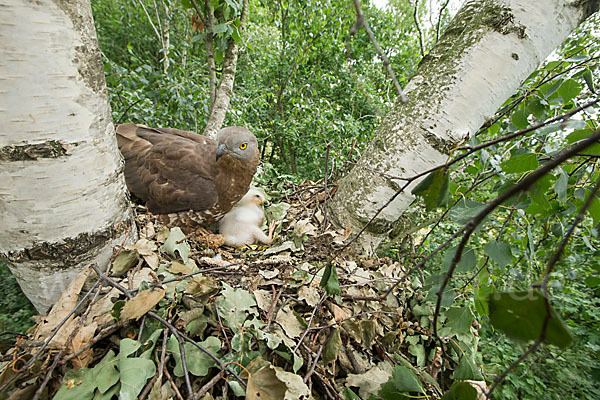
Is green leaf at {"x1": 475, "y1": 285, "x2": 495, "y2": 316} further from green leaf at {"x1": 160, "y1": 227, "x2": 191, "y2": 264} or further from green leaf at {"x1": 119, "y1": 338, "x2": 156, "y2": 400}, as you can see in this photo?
green leaf at {"x1": 160, "y1": 227, "x2": 191, "y2": 264}

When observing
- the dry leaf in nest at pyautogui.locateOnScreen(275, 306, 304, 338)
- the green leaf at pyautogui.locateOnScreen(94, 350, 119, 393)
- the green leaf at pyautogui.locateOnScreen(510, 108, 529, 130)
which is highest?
the green leaf at pyautogui.locateOnScreen(510, 108, 529, 130)

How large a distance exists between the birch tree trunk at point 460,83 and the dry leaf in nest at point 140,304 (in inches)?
38.8

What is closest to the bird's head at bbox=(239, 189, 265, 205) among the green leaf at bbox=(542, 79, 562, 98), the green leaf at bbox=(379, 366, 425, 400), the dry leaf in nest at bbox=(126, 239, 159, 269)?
the dry leaf in nest at bbox=(126, 239, 159, 269)

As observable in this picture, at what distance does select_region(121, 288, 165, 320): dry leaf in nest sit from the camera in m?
0.80

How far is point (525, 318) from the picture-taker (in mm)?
362

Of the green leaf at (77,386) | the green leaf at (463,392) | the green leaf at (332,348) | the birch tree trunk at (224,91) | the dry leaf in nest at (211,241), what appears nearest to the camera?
the green leaf at (463,392)

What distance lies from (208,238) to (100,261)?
72 cm

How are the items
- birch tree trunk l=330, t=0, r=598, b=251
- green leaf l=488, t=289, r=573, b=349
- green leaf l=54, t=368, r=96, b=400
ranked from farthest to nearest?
birch tree trunk l=330, t=0, r=598, b=251 → green leaf l=54, t=368, r=96, b=400 → green leaf l=488, t=289, r=573, b=349

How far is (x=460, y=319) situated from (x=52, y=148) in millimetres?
1395

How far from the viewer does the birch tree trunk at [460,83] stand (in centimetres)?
121

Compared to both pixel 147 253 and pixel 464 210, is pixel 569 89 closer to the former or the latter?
pixel 464 210

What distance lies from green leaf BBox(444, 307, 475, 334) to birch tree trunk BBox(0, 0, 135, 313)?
4.22 feet

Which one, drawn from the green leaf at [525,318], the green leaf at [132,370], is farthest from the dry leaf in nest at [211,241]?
the green leaf at [525,318]

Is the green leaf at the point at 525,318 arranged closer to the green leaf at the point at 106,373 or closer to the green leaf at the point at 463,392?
the green leaf at the point at 463,392
